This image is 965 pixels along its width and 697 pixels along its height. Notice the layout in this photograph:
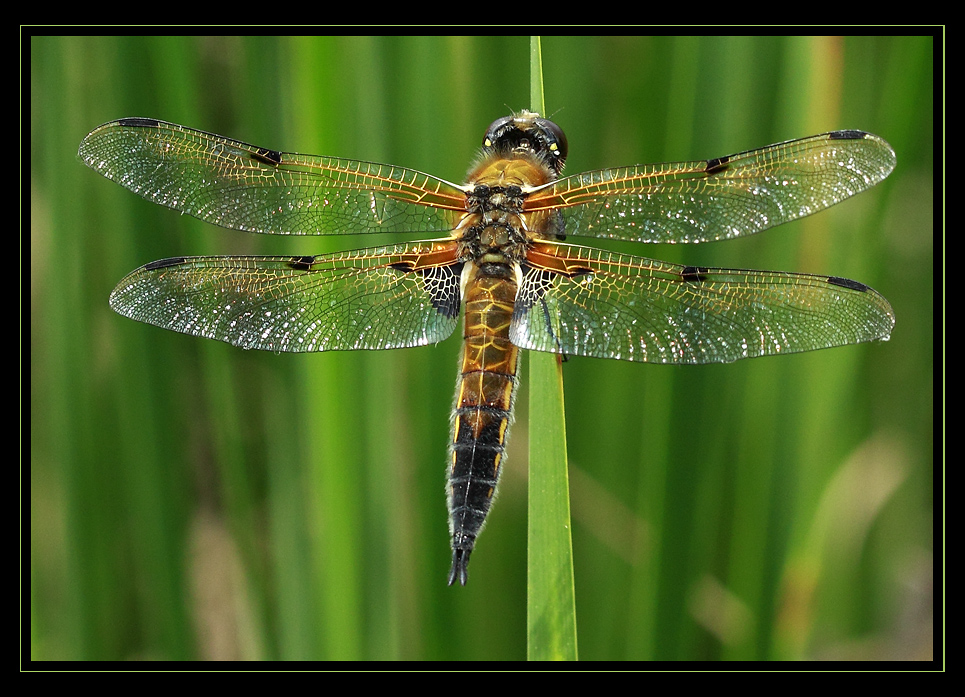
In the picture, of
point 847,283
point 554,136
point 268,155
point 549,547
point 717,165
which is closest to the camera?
point 549,547

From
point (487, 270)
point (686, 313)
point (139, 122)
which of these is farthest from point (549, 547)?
point (139, 122)

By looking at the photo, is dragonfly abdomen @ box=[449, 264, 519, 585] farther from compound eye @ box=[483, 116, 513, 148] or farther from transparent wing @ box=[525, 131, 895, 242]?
compound eye @ box=[483, 116, 513, 148]

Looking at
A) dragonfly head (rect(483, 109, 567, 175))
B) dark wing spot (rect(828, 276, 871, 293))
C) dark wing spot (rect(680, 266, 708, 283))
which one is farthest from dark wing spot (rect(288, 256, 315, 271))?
dark wing spot (rect(828, 276, 871, 293))

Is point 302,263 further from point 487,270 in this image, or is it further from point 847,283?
point 847,283

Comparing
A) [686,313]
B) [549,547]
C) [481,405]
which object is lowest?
[549,547]
